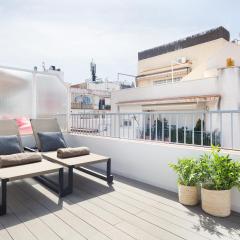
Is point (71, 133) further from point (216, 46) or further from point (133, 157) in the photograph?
point (216, 46)

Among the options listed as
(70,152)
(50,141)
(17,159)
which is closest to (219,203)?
(70,152)

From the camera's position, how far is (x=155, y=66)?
62.0 feet

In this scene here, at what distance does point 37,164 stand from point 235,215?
3.49 m

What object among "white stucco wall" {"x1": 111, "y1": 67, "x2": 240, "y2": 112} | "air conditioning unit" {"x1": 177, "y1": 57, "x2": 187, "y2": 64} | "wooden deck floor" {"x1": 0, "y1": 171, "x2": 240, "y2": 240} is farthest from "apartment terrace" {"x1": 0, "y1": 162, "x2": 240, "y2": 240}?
"air conditioning unit" {"x1": 177, "y1": 57, "x2": 187, "y2": 64}

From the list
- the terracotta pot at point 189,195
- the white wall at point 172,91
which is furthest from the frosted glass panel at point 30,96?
the white wall at point 172,91

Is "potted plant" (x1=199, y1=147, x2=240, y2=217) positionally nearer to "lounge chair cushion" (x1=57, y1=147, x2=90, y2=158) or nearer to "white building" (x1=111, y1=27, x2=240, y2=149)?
"white building" (x1=111, y1=27, x2=240, y2=149)

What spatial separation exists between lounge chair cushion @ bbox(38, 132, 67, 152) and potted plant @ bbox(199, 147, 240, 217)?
3.69 meters

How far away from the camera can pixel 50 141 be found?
554cm

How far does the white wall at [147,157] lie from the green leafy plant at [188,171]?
13.5 inches

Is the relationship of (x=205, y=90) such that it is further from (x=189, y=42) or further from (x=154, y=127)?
(x=189, y=42)

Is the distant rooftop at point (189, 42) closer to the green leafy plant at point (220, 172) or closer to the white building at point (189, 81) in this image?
the white building at point (189, 81)

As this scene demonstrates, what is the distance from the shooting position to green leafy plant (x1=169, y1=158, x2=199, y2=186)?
3.50 meters

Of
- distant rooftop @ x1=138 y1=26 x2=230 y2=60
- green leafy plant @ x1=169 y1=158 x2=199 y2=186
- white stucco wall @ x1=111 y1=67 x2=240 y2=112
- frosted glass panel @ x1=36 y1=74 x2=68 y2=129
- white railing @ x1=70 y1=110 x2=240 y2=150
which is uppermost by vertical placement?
distant rooftop @ x1=138 y1=26 x2=230 y2=60

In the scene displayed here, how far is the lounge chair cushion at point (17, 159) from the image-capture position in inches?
152
